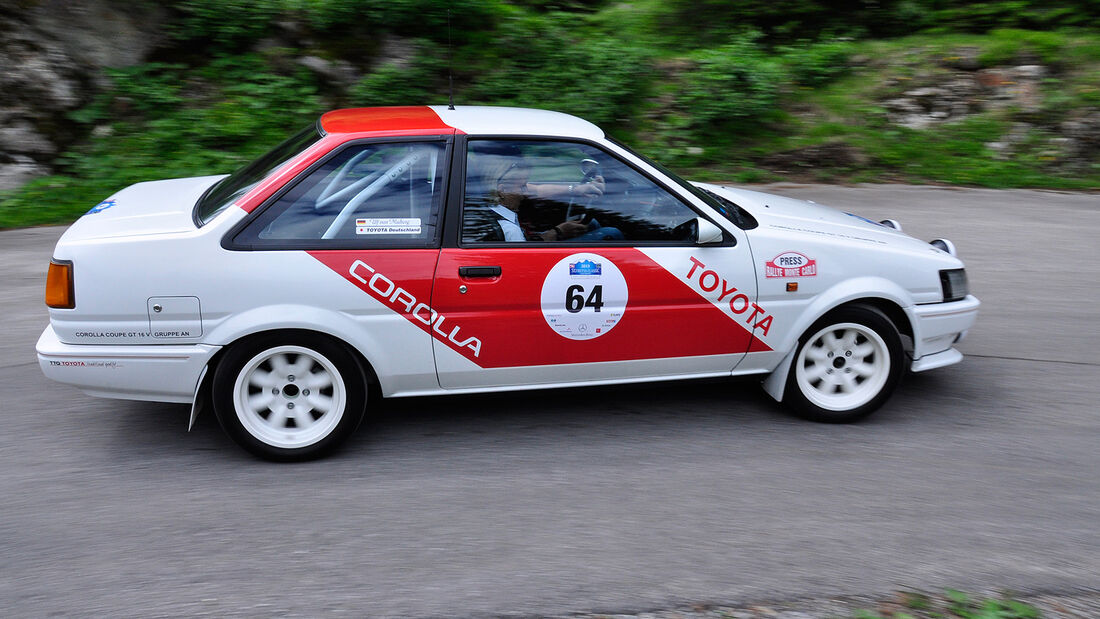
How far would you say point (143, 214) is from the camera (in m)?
4.53

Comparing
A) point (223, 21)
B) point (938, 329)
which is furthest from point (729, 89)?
point (938, 329)

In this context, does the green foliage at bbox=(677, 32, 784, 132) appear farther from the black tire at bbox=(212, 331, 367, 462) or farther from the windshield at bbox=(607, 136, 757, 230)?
the black tire at bbox=(212, 331, 367, 462)

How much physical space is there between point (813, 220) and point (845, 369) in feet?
2.62

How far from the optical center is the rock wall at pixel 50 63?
30.2ft

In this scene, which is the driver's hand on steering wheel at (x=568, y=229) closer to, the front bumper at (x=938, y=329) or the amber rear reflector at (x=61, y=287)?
the front bumper at (x=938, y=329)

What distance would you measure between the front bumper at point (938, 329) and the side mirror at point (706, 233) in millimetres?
1180

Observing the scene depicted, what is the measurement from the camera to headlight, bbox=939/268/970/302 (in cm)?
Answer: 496

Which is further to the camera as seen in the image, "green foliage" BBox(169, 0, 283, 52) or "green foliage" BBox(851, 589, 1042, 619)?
"green foliage" BBox(169, 0, 283, 52)

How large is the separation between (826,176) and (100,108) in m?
7.50

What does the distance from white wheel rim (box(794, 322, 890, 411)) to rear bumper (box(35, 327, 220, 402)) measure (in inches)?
115

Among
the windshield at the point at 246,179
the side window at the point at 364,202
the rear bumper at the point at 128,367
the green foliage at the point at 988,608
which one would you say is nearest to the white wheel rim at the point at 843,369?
the green foliage at the point at 988,608

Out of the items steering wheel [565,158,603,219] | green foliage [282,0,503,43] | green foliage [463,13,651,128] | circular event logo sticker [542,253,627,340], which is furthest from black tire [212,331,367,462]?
green foliage [282,0,503,43]

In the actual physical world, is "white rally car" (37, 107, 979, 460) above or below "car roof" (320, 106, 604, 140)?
below

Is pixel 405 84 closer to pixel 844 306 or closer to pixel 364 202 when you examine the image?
pixel 364 202
